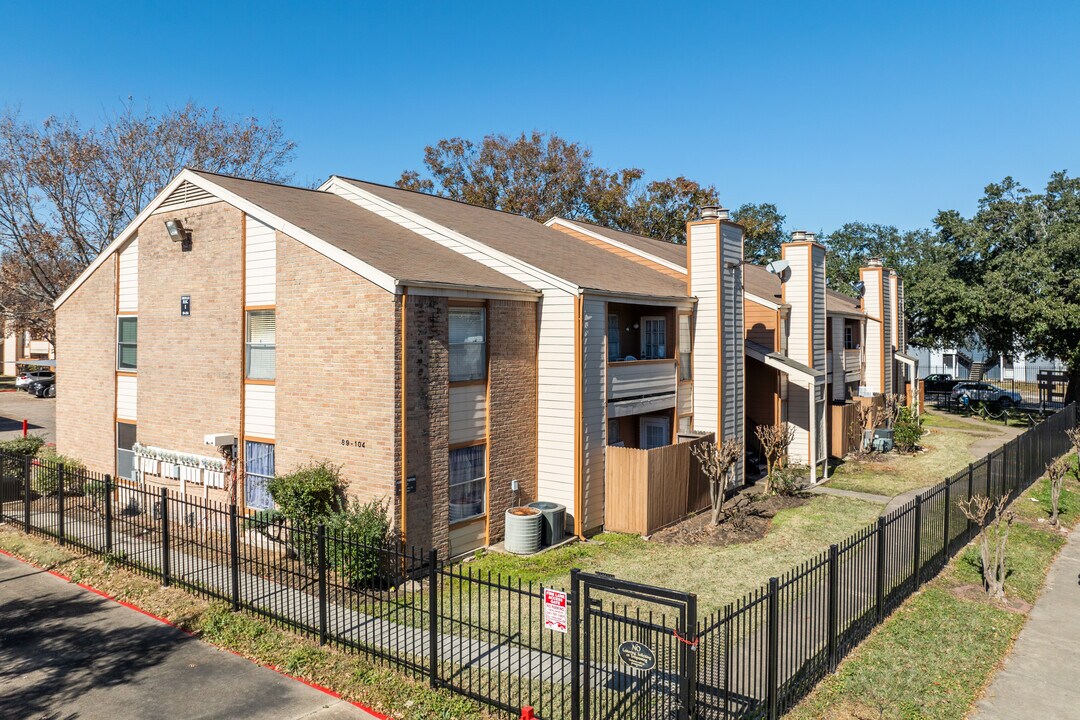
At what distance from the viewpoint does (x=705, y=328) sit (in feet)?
65.5

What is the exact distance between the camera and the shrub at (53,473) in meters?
15.9

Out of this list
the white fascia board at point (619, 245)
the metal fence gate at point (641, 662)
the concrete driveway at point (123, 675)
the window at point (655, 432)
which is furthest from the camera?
the white fascia board at point (619, 245)

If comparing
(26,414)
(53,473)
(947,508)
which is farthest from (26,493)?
(26,414)

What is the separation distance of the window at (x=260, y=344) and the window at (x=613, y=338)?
27.4ft

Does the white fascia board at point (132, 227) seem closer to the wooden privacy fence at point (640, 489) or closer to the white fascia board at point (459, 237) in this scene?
the white fascia board at point (459, 237)

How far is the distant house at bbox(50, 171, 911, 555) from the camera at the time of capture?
1334cm

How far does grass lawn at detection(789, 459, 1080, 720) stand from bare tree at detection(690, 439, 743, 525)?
4.83 metres

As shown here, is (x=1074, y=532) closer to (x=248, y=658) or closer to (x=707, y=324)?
(x=707, y=324)

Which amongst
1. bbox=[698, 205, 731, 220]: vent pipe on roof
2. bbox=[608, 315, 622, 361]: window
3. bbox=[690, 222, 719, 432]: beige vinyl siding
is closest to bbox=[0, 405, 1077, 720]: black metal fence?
bbox=[690, 222, 719, 432]: beige vinyl siding

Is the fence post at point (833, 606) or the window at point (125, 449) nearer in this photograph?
the fence post at point (833, 606)

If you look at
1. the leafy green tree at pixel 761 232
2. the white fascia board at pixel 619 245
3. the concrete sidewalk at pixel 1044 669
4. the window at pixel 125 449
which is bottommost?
the concrete sidewalk at pixel 1044 669

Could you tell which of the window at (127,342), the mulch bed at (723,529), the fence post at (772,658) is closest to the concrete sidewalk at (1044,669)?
the fence post at (772,658)

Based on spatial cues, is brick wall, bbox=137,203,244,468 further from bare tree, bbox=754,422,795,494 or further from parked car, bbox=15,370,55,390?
parked car, bbox=15,370,55,390

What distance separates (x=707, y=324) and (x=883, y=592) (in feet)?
33.3
